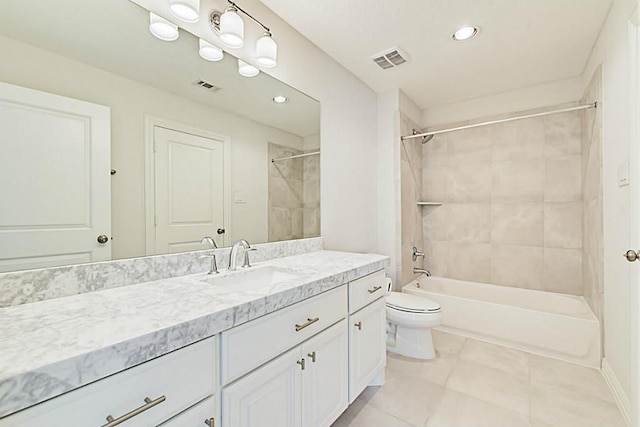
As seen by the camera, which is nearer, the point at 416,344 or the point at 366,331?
the point at 366,331

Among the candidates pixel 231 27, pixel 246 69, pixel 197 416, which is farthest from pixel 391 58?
pixel 197 416

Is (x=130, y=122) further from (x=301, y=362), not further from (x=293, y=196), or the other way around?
(x=301, y=362)

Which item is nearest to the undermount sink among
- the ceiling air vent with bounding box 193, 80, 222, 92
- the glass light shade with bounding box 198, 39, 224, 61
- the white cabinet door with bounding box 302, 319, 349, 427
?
the white cabinet door with bounding box 302, 319, 349, 427

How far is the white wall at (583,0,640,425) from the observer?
1.48 metres

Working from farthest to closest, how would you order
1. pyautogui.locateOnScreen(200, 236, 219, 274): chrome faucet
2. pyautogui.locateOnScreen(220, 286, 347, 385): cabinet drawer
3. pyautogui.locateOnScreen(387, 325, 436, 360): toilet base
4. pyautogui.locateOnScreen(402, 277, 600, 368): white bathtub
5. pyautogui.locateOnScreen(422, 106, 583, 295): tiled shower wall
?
pyautogui.locateOnScreen(422, 106, 583, 295): tiled shower wall, pyautogui.locateOnScreen(387, 325, 436, 360): toilet base, pyautogui.locateOnScreen(402, 277, 600, 368): white bathtub, pyautogui.locateOnScreen(200, 236, 219, 274): chrome faucet, pyautogui.locateOnScreen(220, 286, 347, 385): cabinet drawer

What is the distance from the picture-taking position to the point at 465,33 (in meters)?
2.00

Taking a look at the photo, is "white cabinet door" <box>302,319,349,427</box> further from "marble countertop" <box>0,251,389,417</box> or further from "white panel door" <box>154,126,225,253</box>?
"white panel door" <box>154,126,225,253</box>

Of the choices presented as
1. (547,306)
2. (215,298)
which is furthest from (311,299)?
(547,306)

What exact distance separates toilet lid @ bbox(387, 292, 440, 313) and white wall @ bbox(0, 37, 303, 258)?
1246 millimetres

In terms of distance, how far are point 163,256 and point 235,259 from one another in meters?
0.33

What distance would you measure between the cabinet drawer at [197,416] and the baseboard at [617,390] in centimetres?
206

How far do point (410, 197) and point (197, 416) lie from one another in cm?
280

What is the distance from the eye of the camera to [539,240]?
2.83m

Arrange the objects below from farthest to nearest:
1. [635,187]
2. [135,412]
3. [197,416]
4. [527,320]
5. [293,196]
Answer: [527,320] < [293,196] < [635,187] < [197,416] < [135,412]
